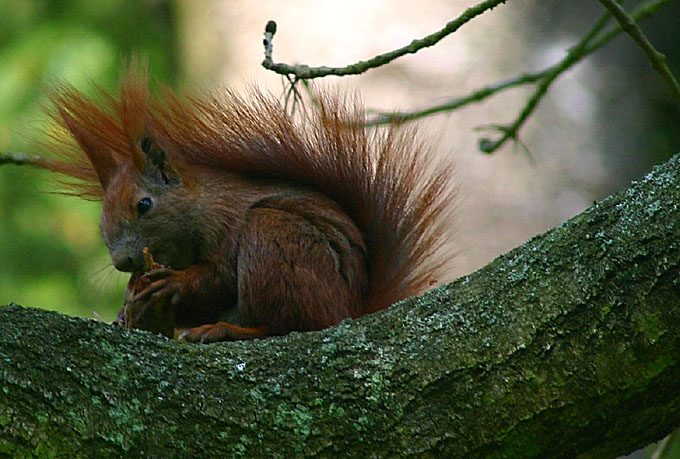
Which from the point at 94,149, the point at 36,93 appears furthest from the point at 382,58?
the point at 36,93

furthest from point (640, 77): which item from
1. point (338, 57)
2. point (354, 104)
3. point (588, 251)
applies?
point (588, 251)

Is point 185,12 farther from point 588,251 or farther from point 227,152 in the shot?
point 588,251

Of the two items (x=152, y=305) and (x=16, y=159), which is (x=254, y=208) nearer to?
(x=152, y=305)

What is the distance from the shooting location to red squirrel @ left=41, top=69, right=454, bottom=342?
5.99 feet

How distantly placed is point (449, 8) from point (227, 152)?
1345 mm

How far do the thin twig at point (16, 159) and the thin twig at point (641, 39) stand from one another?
1.24 m

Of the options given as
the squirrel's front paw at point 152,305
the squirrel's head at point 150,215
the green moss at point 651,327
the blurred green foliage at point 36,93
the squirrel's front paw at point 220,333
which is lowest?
the green moss at point 651,327

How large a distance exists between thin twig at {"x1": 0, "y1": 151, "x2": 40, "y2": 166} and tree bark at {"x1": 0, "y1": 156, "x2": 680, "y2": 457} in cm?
74

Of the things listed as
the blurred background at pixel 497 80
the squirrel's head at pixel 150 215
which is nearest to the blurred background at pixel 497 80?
the blurred background at pixel 497 80

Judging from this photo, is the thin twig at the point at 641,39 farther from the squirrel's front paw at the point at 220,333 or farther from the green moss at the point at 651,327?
the squirrel's front paw at the point at 220,333

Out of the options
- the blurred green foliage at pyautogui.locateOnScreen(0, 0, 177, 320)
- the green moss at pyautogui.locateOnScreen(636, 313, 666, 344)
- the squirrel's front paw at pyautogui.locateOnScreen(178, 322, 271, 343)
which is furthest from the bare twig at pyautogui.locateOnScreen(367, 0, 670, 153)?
the blurred green foliage at pyautogui.locateOnScreen(0, 0, 177, 320)

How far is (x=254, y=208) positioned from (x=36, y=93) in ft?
7.49

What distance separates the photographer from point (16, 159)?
197cm

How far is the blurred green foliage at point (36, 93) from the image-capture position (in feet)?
13.7
